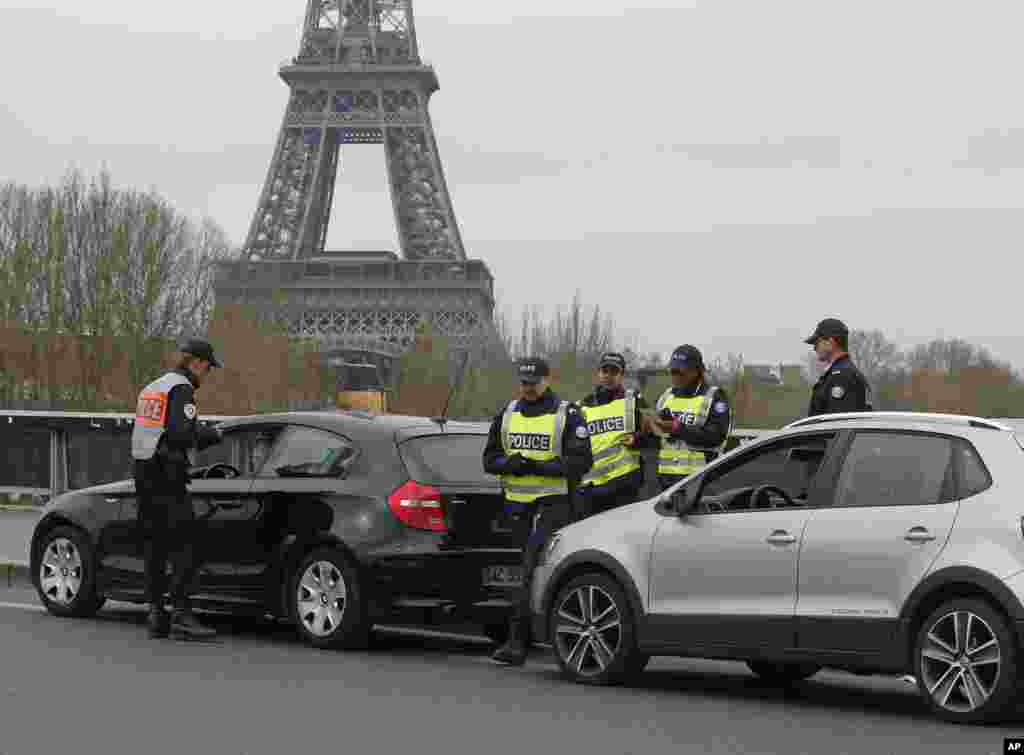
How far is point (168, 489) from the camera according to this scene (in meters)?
12.2

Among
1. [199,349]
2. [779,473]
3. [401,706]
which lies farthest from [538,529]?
[199,349]

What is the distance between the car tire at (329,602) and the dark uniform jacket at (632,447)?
5.08 feet

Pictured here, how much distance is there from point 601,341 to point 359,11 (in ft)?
94.4

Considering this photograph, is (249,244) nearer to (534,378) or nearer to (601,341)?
(601,341)

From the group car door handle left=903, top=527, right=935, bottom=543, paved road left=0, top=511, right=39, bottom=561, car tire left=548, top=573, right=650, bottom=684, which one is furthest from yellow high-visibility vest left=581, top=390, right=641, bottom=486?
paved road left=0, top=511, right=39, bottom=561

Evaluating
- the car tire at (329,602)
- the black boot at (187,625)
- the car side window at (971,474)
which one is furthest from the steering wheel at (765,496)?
the black boot at (187,625)

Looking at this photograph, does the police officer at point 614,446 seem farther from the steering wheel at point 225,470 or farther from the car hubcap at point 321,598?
the steering wheel at point 225,470

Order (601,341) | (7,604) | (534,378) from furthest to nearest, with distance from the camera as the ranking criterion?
(601,341) < (7,604) < (534,378)

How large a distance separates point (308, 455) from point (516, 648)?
77.5 inches

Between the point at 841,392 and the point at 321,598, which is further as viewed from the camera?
the point at 321,598

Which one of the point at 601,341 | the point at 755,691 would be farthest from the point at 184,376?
the point at 601,341

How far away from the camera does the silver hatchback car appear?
8.37 meters

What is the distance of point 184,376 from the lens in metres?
12.5

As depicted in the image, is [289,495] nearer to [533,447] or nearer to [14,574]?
[533,447]
